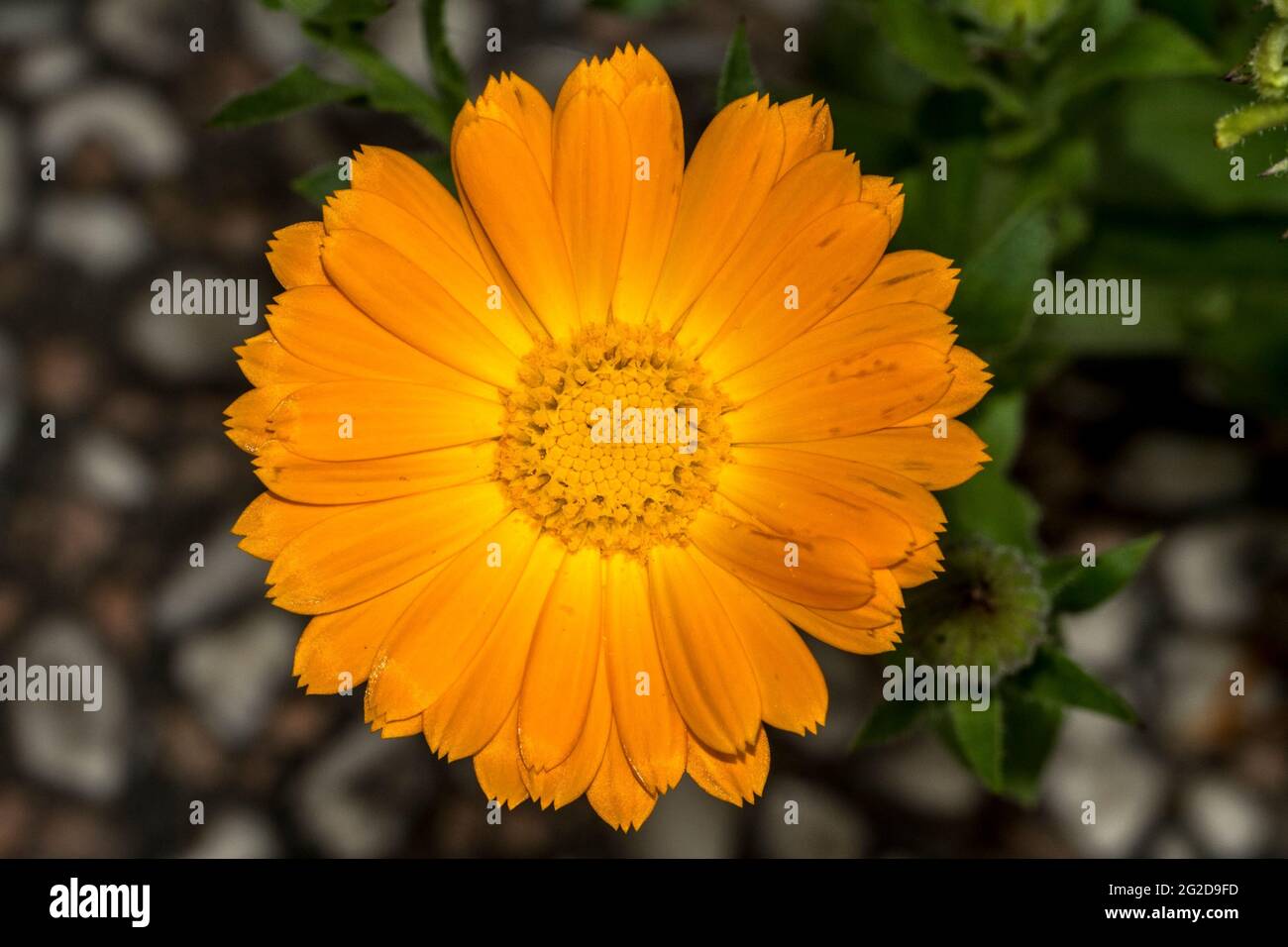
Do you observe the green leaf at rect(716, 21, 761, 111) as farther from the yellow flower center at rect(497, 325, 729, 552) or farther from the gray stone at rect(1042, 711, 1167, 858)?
the gray stone at rect(1042, 711, 1167, 858)

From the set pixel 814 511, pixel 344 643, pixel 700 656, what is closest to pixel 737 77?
pixel 814 511

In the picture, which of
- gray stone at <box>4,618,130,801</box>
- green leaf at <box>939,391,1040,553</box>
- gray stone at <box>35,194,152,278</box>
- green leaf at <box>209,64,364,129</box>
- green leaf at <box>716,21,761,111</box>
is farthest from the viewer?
gray stone at <box>35,194,152,278</box>

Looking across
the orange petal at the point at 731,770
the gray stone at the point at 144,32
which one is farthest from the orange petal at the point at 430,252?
the gray stone at the point at 144,32

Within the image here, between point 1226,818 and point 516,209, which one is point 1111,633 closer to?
point 1226,818

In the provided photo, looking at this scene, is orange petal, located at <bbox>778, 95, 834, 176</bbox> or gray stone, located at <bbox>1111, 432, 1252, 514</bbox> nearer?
orange petal, located at <bbox>778, 95, 834, 176</bbox>

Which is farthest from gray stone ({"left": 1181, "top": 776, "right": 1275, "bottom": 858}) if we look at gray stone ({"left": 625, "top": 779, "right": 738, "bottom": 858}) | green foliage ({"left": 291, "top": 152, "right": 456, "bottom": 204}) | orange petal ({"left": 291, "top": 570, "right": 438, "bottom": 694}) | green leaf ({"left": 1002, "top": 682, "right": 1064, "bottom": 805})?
green foliage ({"left": 291, "top": 152, "right": 456, "bottom": 204})
